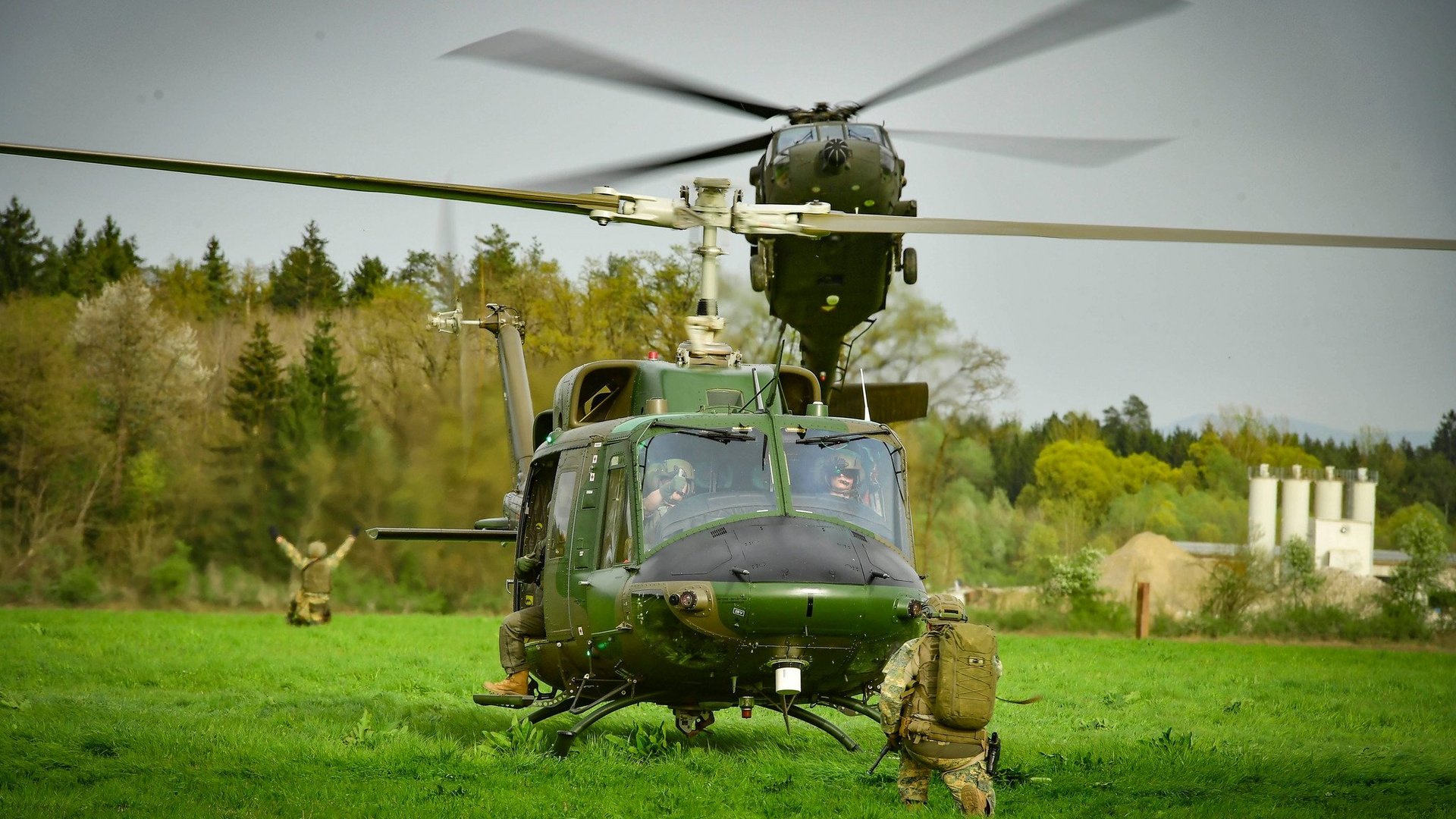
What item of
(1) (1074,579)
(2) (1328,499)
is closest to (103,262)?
(1) (1074,579)

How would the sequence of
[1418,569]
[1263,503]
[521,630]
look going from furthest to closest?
[1263,503], [1418,569], [521,630]

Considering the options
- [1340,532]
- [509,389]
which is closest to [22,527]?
[509,389]

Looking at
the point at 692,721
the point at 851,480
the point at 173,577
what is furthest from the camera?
the point at 173,577

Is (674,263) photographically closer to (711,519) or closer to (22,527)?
(22,527)

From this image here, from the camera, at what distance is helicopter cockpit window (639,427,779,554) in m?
9.55

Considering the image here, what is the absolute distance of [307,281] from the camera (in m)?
42.3

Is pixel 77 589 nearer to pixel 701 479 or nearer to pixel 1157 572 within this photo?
pixel 1157 572

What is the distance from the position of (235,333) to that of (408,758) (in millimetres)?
33094

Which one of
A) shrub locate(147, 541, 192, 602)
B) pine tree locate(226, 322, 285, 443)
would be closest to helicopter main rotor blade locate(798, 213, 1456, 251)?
shrub locate(147, 541, 192, 602)

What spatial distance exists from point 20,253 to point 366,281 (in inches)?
412

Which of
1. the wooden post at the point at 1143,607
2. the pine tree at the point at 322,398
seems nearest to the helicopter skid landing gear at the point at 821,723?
the wooden post at the point at 1143,607

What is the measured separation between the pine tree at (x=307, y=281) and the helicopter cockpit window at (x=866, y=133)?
91.5 ft

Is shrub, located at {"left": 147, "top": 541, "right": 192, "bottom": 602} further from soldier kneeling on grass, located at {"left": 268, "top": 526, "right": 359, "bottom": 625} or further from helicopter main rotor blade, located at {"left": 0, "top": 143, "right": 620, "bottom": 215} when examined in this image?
helicopter main rotor blade, located at {"left": 0, "top": 143, "right": 620, "bottom": 215}

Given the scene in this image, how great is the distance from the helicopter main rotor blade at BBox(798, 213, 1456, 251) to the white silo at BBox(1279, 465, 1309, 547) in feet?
111
